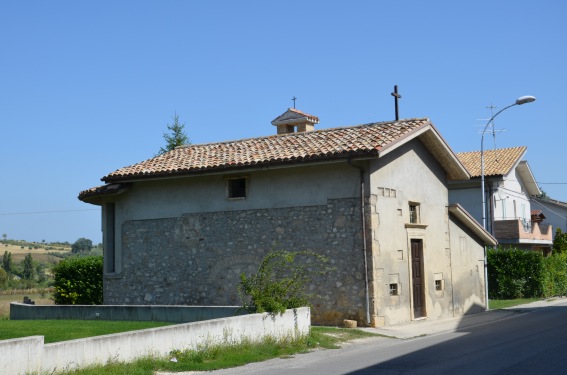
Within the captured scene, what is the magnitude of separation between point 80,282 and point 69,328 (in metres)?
9.60

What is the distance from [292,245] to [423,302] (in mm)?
4902

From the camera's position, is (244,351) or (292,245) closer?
(244,351)

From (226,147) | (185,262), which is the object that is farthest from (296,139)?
(185,262)

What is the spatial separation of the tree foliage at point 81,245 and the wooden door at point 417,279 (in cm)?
8343

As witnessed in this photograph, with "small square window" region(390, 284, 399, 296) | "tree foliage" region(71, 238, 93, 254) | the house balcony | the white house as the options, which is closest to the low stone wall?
"small square window" region(390, 284, 399, 296)

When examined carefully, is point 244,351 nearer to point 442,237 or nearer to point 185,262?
point 185,262

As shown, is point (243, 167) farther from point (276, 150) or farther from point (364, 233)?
point (364, 233)

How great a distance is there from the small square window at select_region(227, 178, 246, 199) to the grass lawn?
5138mm

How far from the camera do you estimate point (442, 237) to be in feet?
78.4

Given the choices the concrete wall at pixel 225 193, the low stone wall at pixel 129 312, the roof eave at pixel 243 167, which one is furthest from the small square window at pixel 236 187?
the low stone wall at pixel 129 312

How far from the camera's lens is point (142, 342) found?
1208 centimetres

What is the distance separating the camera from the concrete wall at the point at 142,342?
33.0 ft

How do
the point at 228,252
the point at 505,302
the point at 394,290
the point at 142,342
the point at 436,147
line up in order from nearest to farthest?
1. the point at 142,342
2. the point at 394,290
3. the point at 228,252
4. the point at 436,147
5. the point at 505,302

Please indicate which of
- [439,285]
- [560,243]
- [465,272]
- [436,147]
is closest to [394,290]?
[439,285]
